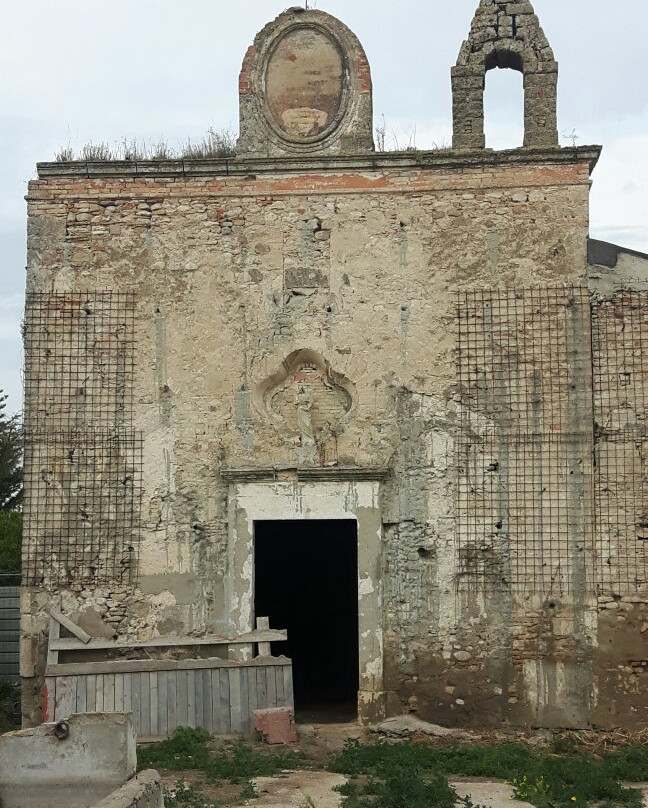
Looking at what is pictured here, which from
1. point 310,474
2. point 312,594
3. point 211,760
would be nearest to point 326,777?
point 211,760

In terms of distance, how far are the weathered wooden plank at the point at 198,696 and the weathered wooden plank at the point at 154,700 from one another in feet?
1.10

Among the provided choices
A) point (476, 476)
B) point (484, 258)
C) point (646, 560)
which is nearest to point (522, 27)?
point (484, 258)

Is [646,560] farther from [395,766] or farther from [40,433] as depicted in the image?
[40,433]

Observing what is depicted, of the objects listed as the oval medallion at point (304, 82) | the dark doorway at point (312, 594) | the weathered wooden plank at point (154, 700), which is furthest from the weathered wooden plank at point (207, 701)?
the oval medallion at point (304, 82)

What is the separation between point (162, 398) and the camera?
1122 centimetres

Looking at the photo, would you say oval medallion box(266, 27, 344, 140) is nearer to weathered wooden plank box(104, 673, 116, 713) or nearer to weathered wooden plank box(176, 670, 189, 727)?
weathered wooden plank box(176, 670, 189, 727)

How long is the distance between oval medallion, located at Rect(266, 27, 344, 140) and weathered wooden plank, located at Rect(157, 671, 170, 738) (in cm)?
533

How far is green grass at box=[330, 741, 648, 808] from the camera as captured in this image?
791 centimetres

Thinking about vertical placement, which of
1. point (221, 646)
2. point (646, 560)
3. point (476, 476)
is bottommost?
point (221, 646)

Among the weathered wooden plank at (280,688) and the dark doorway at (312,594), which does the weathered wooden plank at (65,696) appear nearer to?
the weathered wooden plank at (280,688)

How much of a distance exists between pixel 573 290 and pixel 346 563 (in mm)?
Answer: 5260

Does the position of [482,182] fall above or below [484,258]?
above

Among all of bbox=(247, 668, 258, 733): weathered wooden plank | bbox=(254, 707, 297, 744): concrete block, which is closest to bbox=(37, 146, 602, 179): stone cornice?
bbox=(247, 668, 258, 733): weathered wooden plank

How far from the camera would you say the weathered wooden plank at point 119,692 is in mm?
10320
